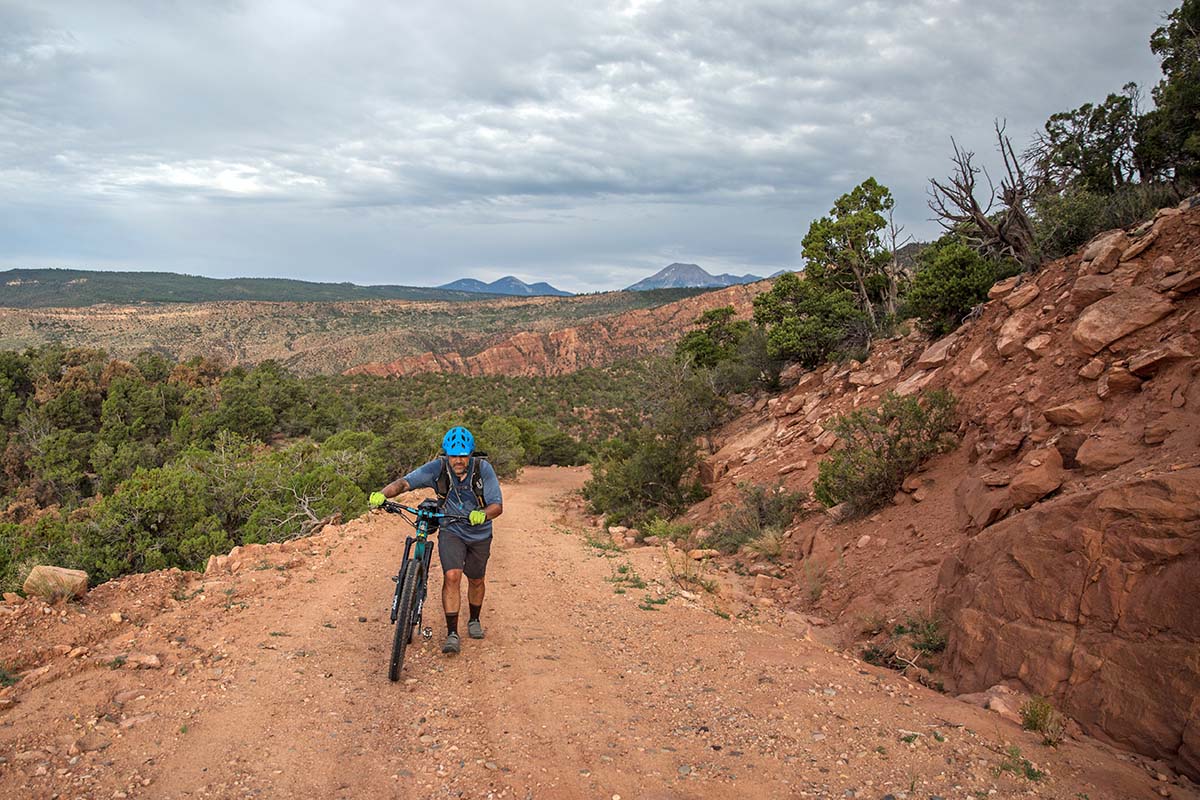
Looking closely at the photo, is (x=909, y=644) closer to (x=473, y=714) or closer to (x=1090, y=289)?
(x=473, y=714)

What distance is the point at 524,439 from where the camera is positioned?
39.3m

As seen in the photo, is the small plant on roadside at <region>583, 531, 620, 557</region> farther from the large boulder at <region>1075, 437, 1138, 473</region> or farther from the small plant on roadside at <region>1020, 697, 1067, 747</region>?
the small plant on roadside at <region>1020, 697, 1067, 747</region>

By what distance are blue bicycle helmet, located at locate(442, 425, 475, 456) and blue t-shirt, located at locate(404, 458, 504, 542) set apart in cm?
14

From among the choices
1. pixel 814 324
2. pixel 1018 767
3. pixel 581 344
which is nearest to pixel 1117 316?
pixel 1018 767

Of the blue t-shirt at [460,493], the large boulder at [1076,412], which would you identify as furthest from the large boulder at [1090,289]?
the blue t-shirt at [460,493]

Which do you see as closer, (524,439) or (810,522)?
(810,522)

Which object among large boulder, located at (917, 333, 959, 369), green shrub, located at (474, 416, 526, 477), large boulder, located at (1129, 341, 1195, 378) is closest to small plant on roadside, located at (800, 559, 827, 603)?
large boulder, located at (1129, 341, 1195, 378)

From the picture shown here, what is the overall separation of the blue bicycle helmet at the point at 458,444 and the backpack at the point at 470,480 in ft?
0.27

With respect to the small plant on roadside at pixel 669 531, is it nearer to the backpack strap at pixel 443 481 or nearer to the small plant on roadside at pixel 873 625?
the small plant on roadside at pixel 873 625

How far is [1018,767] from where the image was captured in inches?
147

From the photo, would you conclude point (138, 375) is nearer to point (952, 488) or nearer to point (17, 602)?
point (17, 602)

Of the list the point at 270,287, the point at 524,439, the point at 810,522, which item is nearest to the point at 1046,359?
the point at 810,522

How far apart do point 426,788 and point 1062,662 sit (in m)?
4.15

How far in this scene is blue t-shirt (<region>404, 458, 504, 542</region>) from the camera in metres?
5.61
